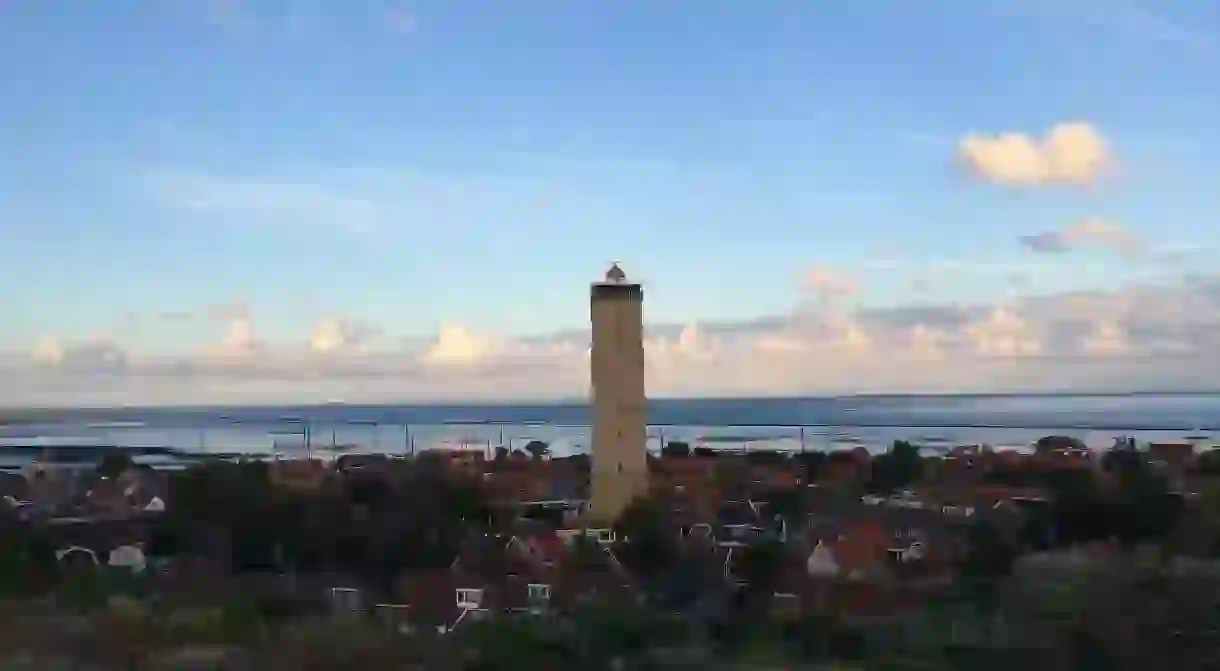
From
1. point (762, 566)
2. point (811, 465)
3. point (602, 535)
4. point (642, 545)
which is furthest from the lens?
point (811, 465)

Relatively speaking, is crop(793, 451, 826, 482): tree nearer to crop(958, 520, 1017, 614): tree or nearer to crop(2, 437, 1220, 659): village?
crop(2, 437, 1220, 659): village

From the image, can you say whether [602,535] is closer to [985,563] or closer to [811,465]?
[985,563]

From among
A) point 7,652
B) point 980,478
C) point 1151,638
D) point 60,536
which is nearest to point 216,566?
point 60,536

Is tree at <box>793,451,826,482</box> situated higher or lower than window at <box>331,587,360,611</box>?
lower

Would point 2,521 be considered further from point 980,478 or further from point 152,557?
point 980,478

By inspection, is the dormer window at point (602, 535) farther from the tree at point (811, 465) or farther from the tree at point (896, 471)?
the tree at point (811, 465)

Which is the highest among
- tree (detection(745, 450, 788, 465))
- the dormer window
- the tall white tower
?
the tall white tower

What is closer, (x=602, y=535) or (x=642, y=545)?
(x=642, y=545)

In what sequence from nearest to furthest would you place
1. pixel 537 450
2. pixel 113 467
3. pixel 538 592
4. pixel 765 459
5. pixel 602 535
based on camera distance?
1. pixel 538 592
2. pixel 602 535
3. pixel 765 459
4. pixel 113 467
5. pixel 537 450

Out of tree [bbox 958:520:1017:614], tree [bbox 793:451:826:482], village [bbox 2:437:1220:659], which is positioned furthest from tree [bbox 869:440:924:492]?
tree [bbox 958:520:1017:614]

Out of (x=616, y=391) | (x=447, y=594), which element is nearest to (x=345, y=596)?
(x=447, y=594)
